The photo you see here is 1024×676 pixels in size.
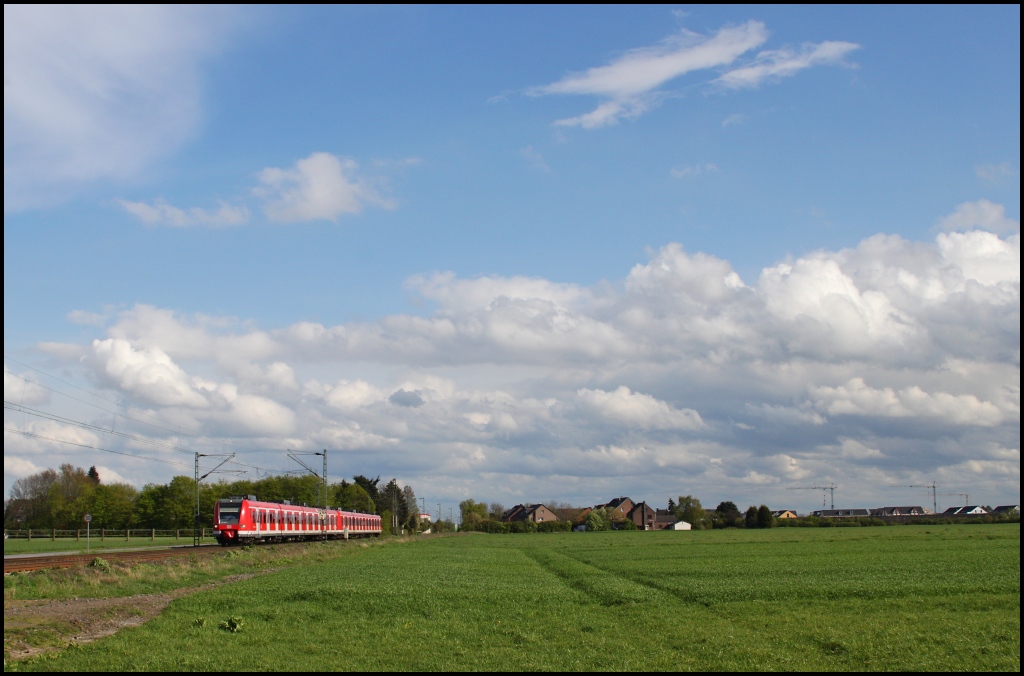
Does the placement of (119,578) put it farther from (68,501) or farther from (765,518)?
(765,518)

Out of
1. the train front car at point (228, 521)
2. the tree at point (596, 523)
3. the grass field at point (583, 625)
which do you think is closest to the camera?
the grass field at point (583, 625)

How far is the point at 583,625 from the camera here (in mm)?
20422

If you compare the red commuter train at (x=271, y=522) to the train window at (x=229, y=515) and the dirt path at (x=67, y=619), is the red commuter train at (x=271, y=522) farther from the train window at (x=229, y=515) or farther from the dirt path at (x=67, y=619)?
the dirt path at (x=67, y=619)

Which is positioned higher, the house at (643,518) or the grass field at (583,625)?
the grass field at (583,625)

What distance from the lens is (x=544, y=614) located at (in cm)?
2238

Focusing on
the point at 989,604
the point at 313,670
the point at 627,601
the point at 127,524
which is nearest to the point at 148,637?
the point at 313,670

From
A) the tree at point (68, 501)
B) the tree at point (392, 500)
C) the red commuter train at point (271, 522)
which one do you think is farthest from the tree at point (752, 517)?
the tree at point (68, 501)

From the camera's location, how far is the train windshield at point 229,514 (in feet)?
184

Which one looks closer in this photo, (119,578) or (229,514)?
(119,578)

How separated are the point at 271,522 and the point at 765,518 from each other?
111 metres

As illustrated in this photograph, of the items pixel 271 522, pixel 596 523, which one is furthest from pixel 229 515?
pixel 596 523

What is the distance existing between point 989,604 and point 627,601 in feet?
32.8

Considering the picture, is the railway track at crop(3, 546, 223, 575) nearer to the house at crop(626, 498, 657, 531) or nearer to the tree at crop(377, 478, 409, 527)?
the tree at crop(377, 478, 409, 527)

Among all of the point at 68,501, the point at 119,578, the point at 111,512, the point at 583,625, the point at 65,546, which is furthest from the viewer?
the point at 68,501
